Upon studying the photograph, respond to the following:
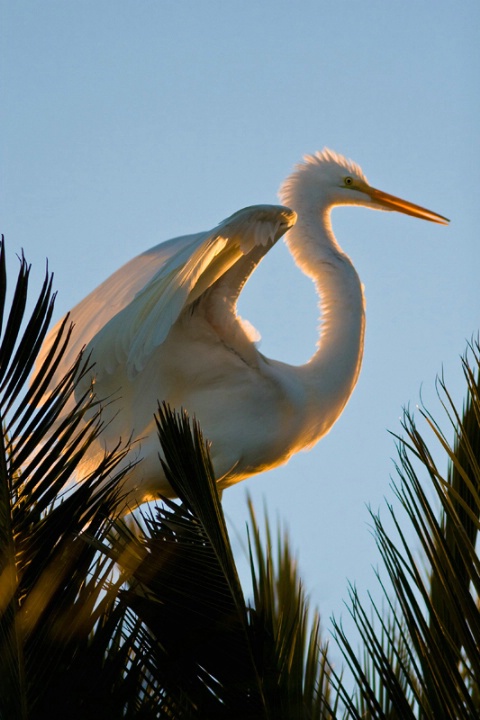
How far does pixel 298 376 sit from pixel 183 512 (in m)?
3.08

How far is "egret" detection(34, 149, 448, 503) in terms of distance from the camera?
4.19 meters

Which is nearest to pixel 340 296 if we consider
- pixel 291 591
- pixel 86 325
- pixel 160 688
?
pixel 86 325

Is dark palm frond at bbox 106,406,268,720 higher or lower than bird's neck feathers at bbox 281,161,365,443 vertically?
lower

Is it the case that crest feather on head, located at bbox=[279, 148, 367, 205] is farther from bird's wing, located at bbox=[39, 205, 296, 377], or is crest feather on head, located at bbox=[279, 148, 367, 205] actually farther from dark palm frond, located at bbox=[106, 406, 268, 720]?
dark palm frond, located at bbox=[106, 406, 268, 720]

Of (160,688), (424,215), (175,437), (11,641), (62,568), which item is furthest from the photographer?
(424,215)

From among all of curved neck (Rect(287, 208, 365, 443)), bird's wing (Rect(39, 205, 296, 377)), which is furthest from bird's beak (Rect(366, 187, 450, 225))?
bird's wing (Rect(39, 205, 296, 377))

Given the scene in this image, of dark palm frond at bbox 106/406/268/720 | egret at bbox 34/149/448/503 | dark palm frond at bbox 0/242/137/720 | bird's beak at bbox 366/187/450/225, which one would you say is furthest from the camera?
bird's beak at bbox 366/187/450/225

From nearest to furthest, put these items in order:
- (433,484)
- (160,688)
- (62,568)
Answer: (433,484) < (62,568) < (160,688)

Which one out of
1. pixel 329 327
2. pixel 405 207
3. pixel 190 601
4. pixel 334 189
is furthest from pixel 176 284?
pixel 405 207

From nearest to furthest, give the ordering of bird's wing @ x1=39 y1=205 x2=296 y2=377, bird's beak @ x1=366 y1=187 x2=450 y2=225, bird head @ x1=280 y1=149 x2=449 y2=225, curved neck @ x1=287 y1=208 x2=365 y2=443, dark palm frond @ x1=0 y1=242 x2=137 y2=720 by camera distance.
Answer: dark palm frond @ x1=0 y1=242 x2=137 y2=720 → bird's wing @ x1=39 y1=205 x2=296 y2=377 → curved neck @ x1=287 y1=208 x2=365 y2=443 → bird head @ x1=280 y1=149 x2=449 y2=225 → bird's beak @ x1=366 y1=187 x2=450 y2=225

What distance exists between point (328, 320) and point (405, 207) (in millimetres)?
1511

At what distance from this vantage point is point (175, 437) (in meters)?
2.22

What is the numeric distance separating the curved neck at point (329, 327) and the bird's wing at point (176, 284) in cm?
97

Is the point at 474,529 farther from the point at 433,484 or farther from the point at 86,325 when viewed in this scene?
the point at 86,325
